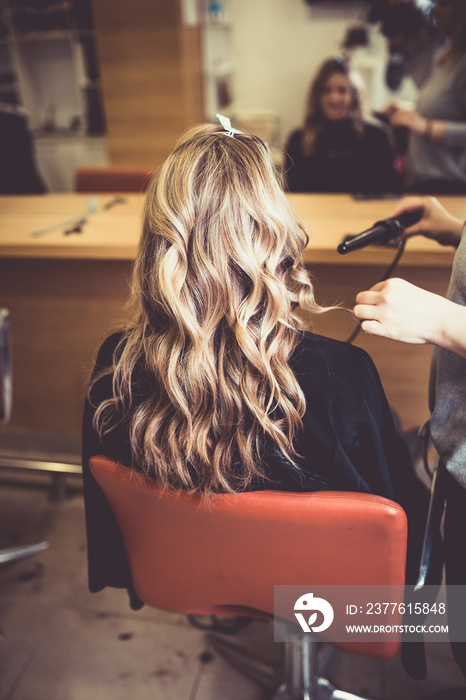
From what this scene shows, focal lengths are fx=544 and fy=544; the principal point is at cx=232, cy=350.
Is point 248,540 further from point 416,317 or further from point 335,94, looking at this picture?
point 335,94

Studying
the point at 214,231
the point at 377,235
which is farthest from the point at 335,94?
the point at 214,231

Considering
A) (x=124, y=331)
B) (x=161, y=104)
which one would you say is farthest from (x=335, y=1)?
(x=124, y=331)

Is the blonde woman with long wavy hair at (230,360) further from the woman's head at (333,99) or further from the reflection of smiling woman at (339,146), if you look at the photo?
the woman's head at (333,99)

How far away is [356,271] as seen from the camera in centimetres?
162

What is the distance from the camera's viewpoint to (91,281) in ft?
6.20

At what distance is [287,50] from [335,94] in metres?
2.37

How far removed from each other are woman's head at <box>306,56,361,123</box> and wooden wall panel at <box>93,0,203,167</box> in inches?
57.3

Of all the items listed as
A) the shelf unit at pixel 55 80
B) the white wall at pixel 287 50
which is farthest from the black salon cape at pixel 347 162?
the shelf unit at pixel 55 80

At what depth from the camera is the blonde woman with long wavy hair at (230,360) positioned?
79 centimetres

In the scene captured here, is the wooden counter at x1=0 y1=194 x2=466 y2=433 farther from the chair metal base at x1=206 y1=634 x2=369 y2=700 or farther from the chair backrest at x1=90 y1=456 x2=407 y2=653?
the chair metal base at x1=206 y1=634 x2=369 y2=700

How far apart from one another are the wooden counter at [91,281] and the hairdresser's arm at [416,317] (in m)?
0.68

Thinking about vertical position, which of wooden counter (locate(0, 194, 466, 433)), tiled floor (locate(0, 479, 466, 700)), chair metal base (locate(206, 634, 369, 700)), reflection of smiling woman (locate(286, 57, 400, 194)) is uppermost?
reflection of smiling woman (locate(286, 57, 400, 194))

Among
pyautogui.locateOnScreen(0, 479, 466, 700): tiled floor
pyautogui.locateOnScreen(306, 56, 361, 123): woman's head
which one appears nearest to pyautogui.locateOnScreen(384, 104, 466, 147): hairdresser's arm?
pyautogui.locateOnScreen(306, 56, 361, 123): woman's head

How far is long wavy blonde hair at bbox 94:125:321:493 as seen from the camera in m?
0.79
